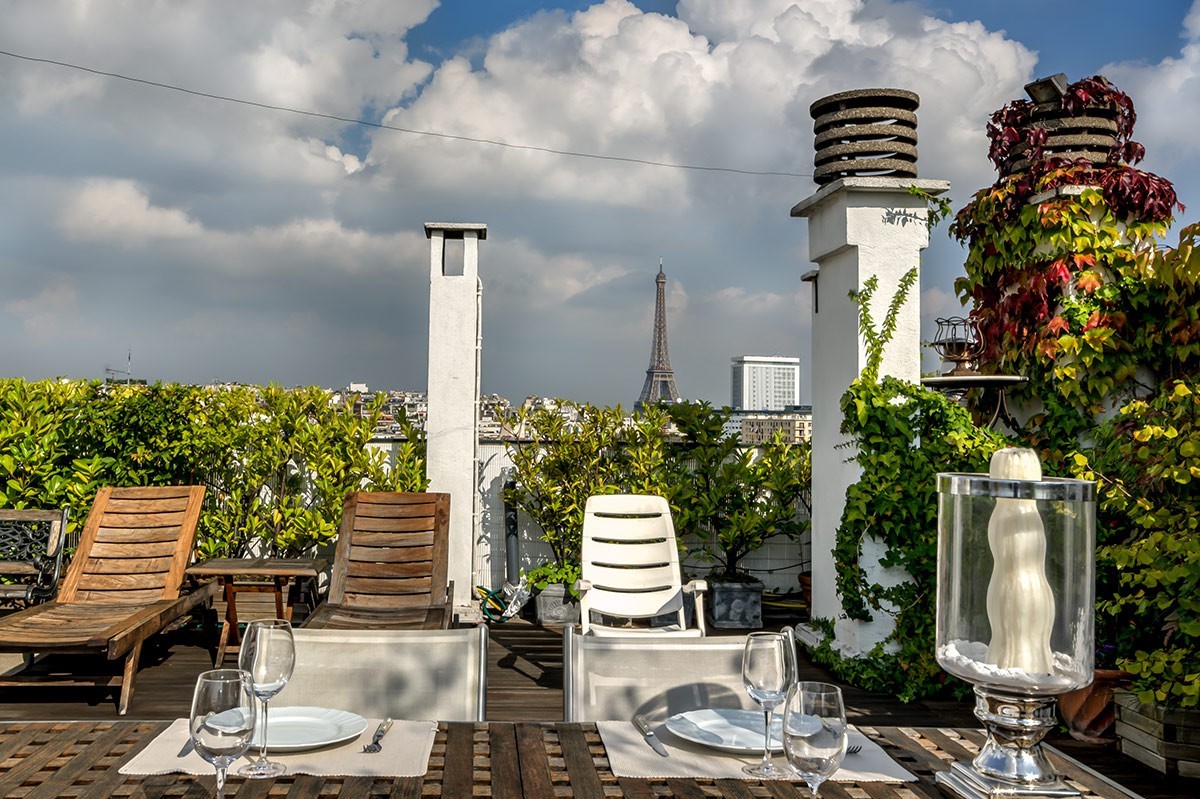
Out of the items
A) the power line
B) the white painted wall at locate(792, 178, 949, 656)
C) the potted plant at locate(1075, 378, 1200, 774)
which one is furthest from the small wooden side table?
the power line

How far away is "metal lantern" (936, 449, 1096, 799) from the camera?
130 cm

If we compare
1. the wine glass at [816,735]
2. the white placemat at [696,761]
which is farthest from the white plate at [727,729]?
the wine glass at [816,735]

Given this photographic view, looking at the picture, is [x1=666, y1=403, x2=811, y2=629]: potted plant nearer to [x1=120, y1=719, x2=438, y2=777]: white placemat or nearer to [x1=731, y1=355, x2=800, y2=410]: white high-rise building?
[x1=731, y1=355, x2=800, y2=410]: white high-rise building

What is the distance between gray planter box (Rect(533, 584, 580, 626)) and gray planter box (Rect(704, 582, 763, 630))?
91 cm

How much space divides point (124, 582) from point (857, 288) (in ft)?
13.6

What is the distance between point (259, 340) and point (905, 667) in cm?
785

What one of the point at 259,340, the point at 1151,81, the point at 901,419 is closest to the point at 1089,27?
the point at 1151,81

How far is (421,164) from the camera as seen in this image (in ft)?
31.8

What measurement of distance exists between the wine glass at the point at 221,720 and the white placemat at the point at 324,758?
18 cm

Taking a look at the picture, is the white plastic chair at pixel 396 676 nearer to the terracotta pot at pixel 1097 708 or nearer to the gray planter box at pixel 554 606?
the terracotta pot at pixel 1097 708

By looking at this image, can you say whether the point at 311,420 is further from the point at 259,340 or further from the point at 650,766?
the point at 650,766

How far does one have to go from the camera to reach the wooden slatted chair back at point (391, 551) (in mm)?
4590

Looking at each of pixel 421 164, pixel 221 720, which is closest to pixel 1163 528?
pixel 221 720

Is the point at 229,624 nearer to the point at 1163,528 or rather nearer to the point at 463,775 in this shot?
the point at 463,775
